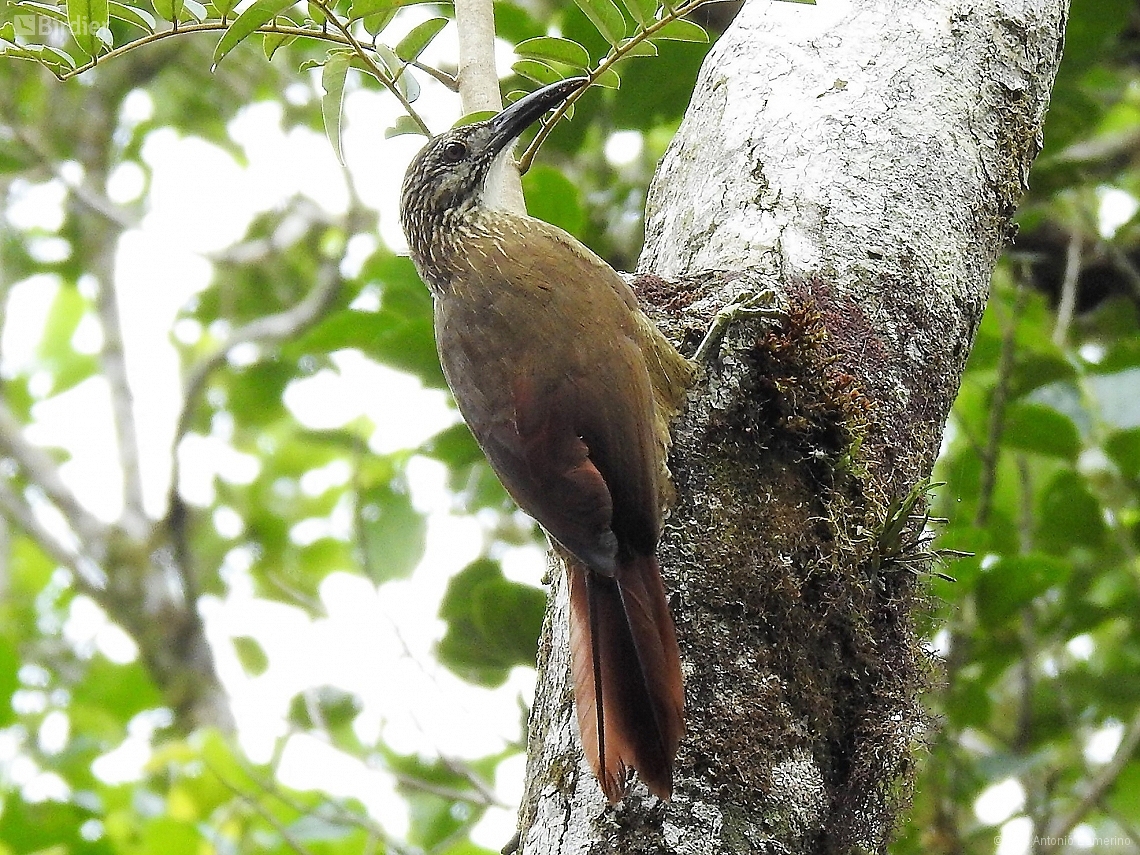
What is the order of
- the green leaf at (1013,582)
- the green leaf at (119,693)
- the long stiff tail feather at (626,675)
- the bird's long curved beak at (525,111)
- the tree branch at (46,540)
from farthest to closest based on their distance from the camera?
the tree branch at (46,540)
the green leaf at (119,693)
the green leaf at (1013,582)
the bird's long curved beak at (525,111)
the long stiff tail feather at (626,675)

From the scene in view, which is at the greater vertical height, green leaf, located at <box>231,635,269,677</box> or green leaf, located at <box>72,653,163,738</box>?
green leaf, located at <box>72,653,163,738</box>

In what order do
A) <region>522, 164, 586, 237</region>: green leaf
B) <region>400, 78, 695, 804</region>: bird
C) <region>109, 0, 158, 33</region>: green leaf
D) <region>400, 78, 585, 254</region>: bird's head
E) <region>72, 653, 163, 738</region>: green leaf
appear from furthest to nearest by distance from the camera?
<region>72, 653, 163, 738</region>: green leaf
<region>522, 164, 586, 237</region>: green leaf
<region>400, 78, 585, 254</region>: bird's head
<region>109, 0, 158, 33</region>: green leaf
<region>400, 78, 695, 804</region>: bird

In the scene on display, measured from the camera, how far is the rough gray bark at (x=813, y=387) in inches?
59.9

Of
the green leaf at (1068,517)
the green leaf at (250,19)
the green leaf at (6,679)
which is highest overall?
the green leaf at (250,19)

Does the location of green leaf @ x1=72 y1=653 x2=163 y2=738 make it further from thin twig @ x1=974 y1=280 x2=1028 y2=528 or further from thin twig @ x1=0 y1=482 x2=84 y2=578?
thin twig @ x1=974 y1=280 x2=1028 y2=528

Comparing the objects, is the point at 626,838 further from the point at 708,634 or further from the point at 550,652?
the point at 550,652

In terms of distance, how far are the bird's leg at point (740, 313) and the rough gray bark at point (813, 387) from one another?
16 mm

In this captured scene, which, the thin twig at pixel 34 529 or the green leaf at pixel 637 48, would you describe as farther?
the thin twig at pixel 34 529

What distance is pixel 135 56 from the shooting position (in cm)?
509

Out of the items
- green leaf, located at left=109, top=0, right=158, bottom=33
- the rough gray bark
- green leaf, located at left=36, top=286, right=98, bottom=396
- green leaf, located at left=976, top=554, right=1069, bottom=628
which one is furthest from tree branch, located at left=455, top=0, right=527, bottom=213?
green leaf, located at left=36, top=286, right=98, bottom=396

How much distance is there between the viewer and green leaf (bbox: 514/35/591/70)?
6.74 feet

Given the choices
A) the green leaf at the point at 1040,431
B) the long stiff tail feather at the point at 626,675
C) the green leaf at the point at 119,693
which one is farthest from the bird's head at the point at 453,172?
the green leaf at the point at 119,693

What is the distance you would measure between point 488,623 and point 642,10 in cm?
122

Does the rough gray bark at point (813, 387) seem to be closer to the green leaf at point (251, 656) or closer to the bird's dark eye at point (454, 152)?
the bird's dark eye at point (454, 152)
